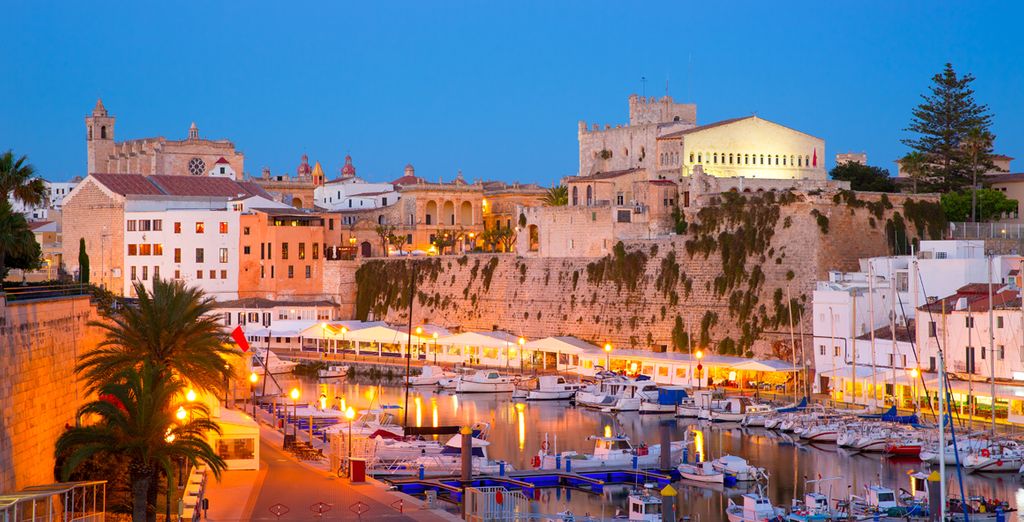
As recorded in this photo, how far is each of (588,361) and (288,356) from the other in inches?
570

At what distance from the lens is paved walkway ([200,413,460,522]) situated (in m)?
23.8

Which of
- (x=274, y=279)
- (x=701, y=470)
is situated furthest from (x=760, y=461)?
(x=274, y=279)

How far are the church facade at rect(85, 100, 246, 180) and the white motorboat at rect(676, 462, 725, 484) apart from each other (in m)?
54.7

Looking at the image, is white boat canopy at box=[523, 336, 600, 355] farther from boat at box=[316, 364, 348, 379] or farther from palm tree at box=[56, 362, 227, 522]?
palm tree at box=[56, 362, 227, 522]

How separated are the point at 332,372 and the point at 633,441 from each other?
69.5ft

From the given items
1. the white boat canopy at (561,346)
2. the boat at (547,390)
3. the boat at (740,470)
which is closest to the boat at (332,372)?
the white boat canopy at (561,346)

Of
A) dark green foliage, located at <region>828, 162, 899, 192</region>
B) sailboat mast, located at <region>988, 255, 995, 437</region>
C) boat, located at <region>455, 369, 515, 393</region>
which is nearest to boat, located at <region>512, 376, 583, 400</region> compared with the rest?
boat, located at <region>455, 369, 515, 393</region>

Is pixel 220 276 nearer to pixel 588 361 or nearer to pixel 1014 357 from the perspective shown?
pixel 588 361

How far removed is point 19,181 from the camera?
2880 cm

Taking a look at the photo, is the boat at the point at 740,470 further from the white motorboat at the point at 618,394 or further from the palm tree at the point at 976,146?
the palm tree at the point at 976,146

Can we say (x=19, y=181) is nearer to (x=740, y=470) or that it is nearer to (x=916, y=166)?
(x=740, y=470)

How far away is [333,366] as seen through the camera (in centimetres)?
5950

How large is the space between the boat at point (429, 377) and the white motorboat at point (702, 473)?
73.5 ft

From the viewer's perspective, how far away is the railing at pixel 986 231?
167 feet
